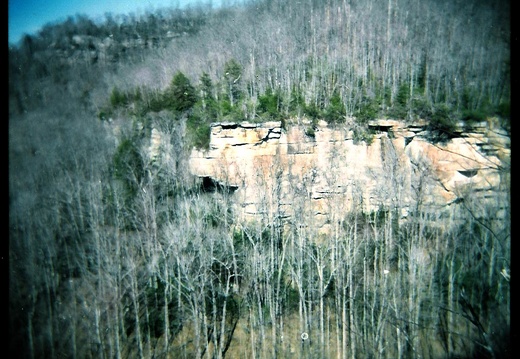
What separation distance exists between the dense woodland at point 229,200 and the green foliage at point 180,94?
37 mm

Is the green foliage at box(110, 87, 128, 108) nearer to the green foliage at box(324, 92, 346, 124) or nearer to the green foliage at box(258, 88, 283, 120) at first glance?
the green foliage at box(258, 88, 283, 120)

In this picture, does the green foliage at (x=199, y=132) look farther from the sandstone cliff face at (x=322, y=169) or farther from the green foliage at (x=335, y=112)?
the green foliage at (x=335, y=112)

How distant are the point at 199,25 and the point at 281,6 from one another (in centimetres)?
137

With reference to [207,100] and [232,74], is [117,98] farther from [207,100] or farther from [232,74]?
[232,74]

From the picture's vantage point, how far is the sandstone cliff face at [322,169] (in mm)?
5633

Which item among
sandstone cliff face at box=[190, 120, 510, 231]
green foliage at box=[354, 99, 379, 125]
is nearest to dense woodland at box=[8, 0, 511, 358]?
green foliage at box=[354, 99, 379, 125]

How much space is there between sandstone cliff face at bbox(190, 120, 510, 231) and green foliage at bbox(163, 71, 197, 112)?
3.24 ft

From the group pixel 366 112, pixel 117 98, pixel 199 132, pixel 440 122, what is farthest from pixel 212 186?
pixel 440 122

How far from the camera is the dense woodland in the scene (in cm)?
394

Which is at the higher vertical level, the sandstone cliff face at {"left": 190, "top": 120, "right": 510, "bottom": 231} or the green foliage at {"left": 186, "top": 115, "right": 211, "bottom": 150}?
the green foliage at {"left": 186, "top": 115, "right": 211, "bottom": 150}

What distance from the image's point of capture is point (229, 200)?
6.32 metres

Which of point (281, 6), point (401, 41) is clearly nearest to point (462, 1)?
point (401, 41)

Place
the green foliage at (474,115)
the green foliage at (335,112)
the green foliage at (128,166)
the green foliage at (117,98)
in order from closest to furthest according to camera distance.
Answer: the green foliage at (474,115) → the green foliage at (117,98) → the green foliage at (128,166) → the green foliage at (335,112)

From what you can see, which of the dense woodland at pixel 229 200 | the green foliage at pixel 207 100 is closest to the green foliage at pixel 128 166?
the dense woodland at pixel 229 200
